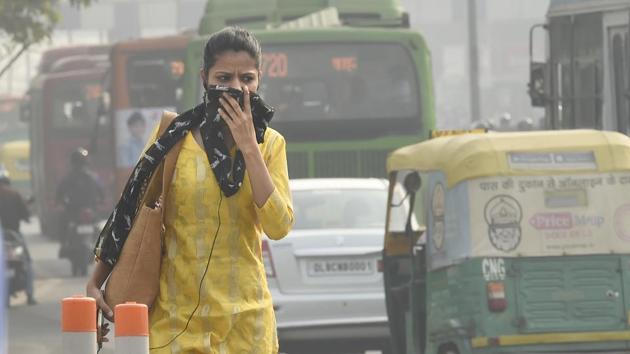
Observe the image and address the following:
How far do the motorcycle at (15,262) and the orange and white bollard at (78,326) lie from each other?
59.7ft

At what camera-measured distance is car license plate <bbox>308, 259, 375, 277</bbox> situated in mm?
14438

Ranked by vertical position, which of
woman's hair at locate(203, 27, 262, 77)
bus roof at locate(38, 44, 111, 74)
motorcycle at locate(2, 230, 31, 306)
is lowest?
motorcycle at locate(2, 230, 31, 306)

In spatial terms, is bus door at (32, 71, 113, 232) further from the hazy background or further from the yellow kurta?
the hazy background

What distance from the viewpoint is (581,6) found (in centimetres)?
1738

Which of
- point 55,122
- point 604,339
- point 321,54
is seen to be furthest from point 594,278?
point 55,122

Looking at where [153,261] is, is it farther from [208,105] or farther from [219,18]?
[219,18]

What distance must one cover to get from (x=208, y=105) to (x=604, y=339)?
5207 millimetres

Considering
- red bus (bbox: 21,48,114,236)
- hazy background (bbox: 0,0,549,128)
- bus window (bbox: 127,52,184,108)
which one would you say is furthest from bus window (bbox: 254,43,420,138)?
hazy background (bbox: 0,0,549,128)

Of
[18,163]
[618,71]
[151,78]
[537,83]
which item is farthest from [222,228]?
[18,163]

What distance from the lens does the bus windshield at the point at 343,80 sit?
73.8 feet

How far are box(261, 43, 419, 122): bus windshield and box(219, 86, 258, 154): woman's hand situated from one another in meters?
16.8

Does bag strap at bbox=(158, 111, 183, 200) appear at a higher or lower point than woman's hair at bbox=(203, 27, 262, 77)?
lower

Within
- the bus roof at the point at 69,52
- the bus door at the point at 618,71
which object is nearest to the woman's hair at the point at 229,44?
the bus door at the point at 618,71

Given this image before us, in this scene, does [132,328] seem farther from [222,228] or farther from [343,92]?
[343,92]
